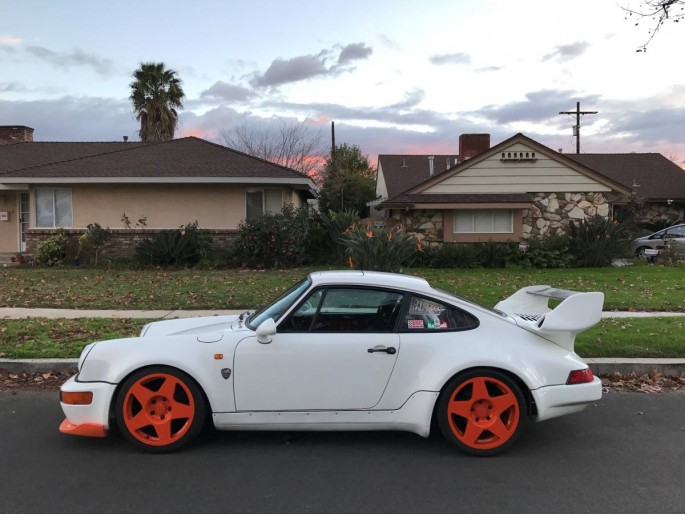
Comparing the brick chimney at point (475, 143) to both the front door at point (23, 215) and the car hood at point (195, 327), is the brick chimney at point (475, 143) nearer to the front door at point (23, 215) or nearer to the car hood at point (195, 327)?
the front door at point (23, 215)

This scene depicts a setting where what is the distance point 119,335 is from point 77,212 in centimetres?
1237

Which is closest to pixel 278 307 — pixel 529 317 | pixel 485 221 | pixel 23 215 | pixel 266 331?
pixel 266 331

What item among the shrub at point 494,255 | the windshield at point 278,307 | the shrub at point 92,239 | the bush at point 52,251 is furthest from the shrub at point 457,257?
the windshield at point 278,307

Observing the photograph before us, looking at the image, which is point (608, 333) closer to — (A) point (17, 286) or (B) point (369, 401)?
(B) point (369, 401)

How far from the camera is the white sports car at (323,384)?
413cm

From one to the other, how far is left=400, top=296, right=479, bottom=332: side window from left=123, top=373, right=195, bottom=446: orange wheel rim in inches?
Result: 68.1

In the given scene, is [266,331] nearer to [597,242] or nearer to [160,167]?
[160,167]

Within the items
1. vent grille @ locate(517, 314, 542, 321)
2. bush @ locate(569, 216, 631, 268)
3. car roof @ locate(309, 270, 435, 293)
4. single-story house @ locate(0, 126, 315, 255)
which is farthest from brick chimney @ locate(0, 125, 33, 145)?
vent grille @ locate(517, 314, 542, 321)

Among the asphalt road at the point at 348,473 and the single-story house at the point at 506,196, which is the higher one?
the single-story house at the point at 506,196

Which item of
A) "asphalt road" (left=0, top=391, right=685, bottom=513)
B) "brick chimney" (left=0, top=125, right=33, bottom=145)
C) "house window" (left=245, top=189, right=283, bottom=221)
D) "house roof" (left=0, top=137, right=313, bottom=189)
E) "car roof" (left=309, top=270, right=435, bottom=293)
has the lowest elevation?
"asphalt road" (left=0, top=391, right=685, bottom=513)

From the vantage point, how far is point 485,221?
748 inches

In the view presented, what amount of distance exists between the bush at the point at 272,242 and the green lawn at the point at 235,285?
3.32 feet

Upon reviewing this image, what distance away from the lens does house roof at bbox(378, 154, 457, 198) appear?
1168 inches

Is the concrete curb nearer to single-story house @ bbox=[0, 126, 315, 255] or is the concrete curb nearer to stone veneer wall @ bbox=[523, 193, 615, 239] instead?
single-story house @ bbox=[0, 126, 315, 255]
